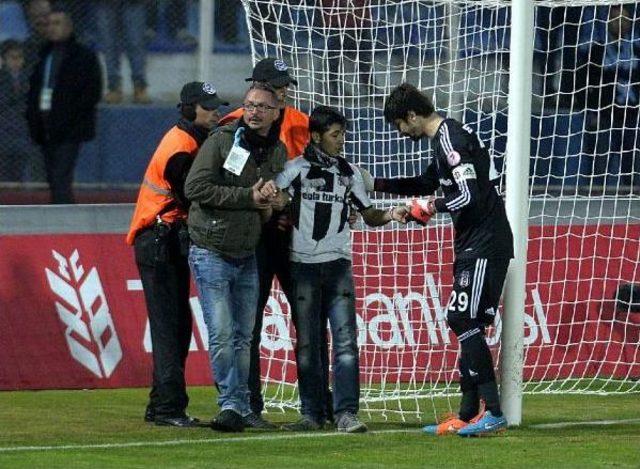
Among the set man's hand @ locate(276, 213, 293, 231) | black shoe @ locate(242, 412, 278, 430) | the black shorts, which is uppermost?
man's hand @ locate(276, 213, 293, 231)

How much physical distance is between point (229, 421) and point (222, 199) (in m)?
1.25

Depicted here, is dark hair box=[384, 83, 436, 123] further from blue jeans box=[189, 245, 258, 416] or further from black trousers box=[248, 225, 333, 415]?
blue jeans box=[189, 245, 258, 416]

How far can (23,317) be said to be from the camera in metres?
12.1

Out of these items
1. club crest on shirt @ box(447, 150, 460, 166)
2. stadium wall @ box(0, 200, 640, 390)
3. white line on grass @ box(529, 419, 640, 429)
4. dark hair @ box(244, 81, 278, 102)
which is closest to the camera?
club crest on shirt @ box(447, 150, 460, 166)

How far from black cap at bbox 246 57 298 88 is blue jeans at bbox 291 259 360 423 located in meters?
1.04

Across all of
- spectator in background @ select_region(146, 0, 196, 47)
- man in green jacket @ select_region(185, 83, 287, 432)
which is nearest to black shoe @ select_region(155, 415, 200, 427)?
man in green jacket @ select_region(185, 83, 287, 432)

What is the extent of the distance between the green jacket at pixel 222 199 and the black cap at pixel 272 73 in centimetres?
31

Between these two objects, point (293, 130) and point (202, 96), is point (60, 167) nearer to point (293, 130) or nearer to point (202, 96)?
point (202, 96)

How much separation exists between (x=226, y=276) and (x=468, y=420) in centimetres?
158

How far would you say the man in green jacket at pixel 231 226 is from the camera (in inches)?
364

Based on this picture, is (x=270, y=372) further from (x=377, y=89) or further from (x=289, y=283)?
(x=289, y=283)

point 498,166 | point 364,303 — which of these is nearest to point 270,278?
point 364,303

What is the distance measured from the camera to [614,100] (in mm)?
13695

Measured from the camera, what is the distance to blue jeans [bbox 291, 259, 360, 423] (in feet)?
31.0
